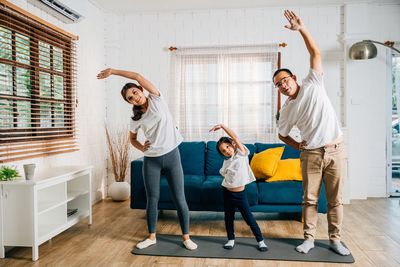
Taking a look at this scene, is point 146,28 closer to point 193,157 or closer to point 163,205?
point 193,157

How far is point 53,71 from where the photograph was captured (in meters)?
3.84

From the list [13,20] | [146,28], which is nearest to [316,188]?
[13,20]

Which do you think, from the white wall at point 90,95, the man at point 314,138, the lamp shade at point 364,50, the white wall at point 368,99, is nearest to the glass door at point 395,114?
the white wall at point 368,99

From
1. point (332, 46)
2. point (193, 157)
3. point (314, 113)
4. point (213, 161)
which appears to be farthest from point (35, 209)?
point (332, 46)

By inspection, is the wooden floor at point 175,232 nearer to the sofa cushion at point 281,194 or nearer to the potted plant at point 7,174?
the sofa cushion at point 281,194

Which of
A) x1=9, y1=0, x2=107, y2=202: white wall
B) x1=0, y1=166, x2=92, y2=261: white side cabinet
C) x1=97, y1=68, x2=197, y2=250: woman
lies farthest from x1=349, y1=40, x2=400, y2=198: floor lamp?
x1=0, y1=166, x2=92, y2=261: white side cabinet

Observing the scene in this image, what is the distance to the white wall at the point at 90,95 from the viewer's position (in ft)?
14.3

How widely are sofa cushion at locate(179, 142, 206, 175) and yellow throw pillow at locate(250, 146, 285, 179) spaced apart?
0.65 meters

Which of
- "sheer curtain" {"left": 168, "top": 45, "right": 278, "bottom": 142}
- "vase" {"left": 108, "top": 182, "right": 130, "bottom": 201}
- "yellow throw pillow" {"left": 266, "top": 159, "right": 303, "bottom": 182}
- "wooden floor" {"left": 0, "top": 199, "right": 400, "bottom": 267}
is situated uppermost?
"sheer curtain" {"left": 168, "top": 45, "right": 278, "bottom": 142}

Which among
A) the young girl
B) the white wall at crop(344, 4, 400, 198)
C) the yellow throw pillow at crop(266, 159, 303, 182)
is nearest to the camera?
the young girl

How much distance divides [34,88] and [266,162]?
8.30ft

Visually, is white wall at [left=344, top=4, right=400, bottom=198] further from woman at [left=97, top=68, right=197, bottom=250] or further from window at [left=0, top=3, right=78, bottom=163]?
window at [left=0, top=3, right=78, bottom=163]

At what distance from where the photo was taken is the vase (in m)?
4.97

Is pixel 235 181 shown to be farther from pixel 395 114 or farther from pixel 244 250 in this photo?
pixel 395 114
